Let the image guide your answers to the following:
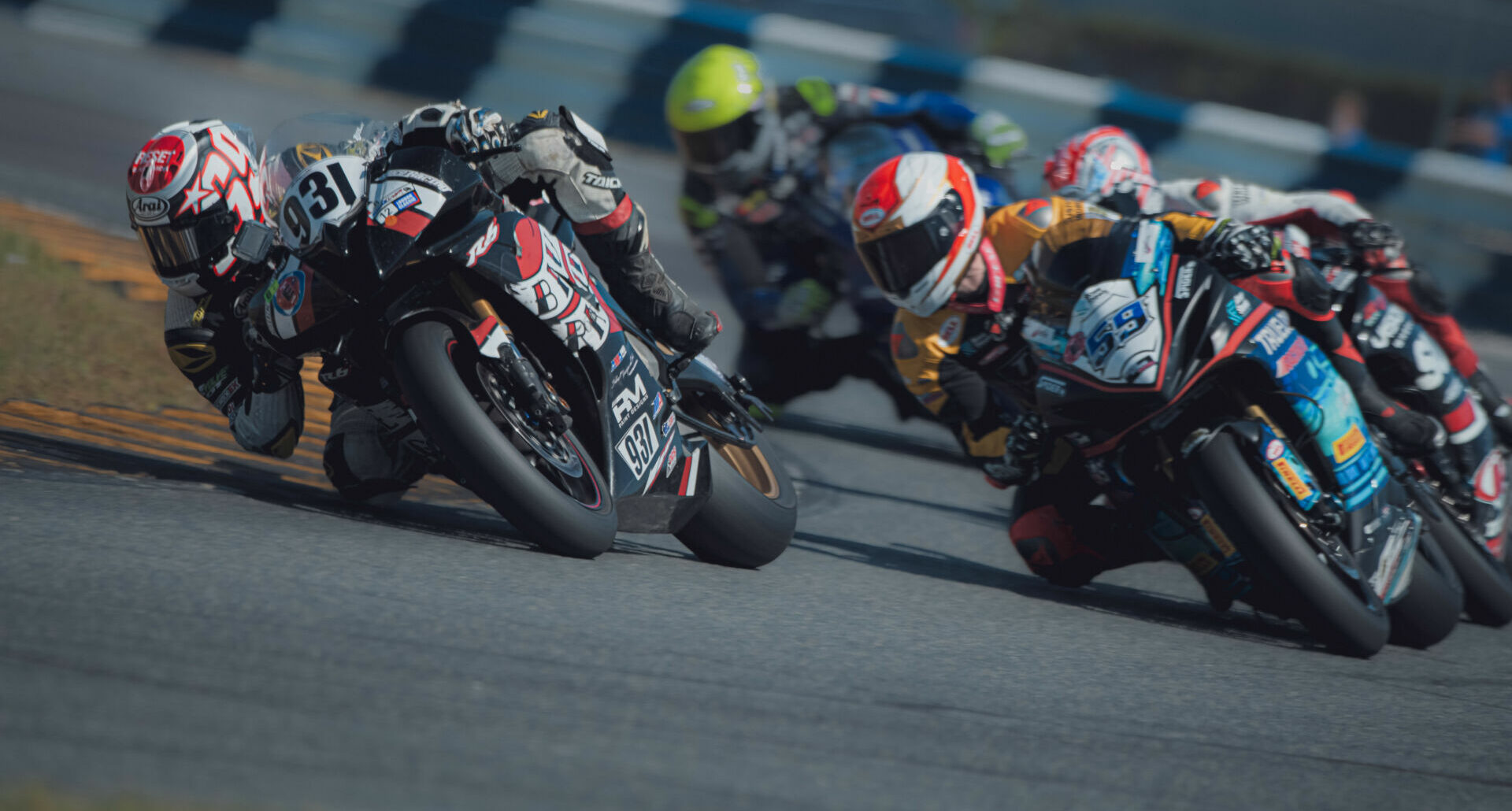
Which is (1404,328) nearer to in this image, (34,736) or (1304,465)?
(1304,465)

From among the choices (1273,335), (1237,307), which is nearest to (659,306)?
(1237,307)

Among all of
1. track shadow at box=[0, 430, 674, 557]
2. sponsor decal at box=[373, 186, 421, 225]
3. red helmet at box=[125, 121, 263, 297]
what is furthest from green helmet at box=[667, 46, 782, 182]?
sponsor decal at box=[373, 186, 421, 225]

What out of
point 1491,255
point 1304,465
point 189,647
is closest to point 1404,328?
point 1304,465

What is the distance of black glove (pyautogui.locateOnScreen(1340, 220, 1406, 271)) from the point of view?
5258mm

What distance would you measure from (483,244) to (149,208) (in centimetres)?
115

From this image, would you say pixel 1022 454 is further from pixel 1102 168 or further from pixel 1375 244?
pixel 1102 168

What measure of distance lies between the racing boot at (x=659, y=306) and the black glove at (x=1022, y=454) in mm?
977

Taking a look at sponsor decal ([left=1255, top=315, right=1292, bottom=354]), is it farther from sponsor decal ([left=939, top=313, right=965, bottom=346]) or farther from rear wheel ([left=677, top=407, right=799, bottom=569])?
rear wheel ([left=677, top=407, right=799, bottom=569])

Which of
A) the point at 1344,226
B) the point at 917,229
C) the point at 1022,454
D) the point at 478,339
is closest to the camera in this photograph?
the point at 478,339

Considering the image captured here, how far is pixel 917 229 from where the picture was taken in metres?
4.94

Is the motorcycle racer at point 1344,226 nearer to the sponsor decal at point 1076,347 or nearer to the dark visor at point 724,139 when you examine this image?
the sponsor decal at point 1076,347

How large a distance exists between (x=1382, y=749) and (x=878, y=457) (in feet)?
12.6

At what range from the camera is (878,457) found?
7105mm

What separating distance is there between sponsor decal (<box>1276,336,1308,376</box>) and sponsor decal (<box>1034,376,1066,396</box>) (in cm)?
58
